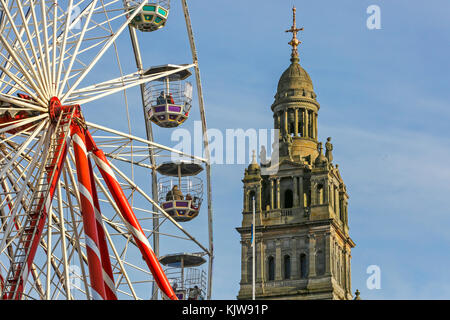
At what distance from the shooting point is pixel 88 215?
3950 centimetres

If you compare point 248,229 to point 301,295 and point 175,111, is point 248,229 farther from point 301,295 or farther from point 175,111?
point 175,111

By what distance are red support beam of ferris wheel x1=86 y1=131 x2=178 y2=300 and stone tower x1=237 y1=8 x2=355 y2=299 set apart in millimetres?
68396

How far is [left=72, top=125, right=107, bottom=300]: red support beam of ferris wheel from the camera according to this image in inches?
1470

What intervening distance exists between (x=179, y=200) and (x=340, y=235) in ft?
203

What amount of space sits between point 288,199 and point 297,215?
307 cm

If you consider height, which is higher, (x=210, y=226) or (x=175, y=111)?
(x=175, y=111)

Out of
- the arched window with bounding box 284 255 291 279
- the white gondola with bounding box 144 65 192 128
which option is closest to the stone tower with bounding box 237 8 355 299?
the arched window with bounding box 284 255 291 279

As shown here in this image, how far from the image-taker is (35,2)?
48938 millimetres

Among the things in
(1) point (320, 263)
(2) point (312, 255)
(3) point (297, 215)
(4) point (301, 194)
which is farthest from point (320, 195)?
(1) point (320, 263)

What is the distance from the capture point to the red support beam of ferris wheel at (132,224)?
4166 cm

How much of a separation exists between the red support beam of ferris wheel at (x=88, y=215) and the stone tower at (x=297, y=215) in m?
69.9

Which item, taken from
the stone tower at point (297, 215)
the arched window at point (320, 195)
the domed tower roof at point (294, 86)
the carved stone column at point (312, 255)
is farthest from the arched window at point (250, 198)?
the domed tower roof at point (294, 86)

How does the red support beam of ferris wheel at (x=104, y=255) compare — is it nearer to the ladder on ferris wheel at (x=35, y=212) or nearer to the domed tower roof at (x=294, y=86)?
the ladder on ferris wheel at (x=35, y=212)
